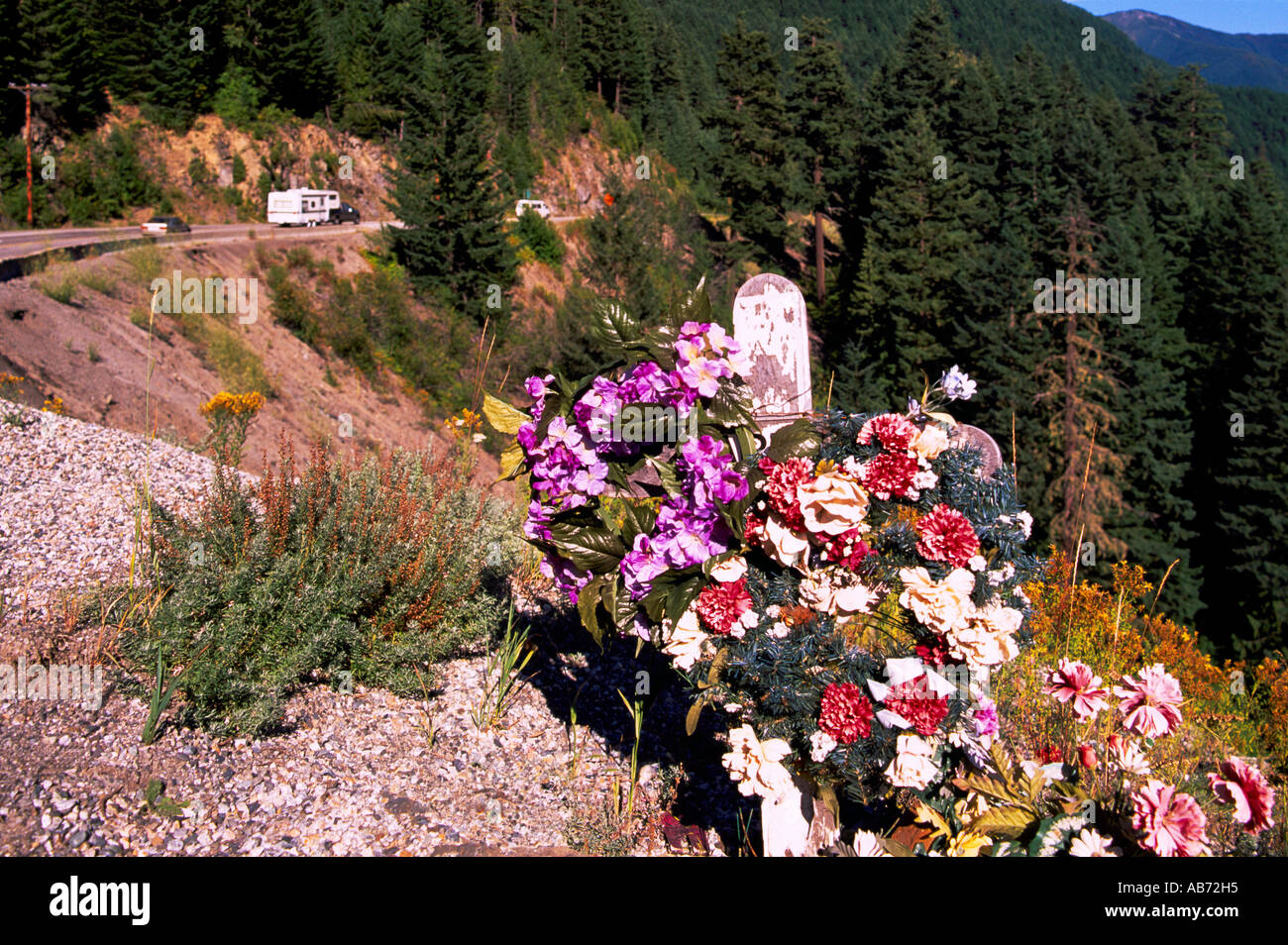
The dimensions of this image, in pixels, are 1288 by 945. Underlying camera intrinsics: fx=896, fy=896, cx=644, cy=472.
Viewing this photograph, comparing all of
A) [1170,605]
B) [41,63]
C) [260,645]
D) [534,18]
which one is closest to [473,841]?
[260,645]

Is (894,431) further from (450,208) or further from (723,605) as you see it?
(450,208)

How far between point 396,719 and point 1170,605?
82.2ft

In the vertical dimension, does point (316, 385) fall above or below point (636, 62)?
below

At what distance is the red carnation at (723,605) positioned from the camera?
2.54m

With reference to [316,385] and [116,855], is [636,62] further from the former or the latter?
[116,855]

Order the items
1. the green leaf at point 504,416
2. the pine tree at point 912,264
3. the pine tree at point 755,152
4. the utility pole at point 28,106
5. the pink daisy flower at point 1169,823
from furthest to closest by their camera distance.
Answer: the pine tree at point 755,152 → the pine tree at point 912,264 → the utility pole at point 28,106 → the green leaf at point 504,416 → the pink daisy flower at point 1169,823

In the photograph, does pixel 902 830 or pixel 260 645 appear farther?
pixel 260 645

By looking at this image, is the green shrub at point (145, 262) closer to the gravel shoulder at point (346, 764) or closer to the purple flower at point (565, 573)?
the gravel shoulder at point (346, 764)

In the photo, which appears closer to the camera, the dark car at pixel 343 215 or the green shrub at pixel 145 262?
the green shrub at pixel 145 262

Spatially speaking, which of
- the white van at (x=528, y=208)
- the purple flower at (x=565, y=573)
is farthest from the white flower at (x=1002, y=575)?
the white van at (x=528, y=208)

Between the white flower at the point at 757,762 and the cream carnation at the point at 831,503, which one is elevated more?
the cream carnation at the point at 831,503

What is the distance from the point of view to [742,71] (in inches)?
1700

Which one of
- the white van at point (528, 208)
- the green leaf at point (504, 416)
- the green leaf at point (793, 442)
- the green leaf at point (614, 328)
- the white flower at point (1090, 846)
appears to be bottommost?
the white flower at point (1090, 846)

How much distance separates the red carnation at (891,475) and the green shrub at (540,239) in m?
32.0
